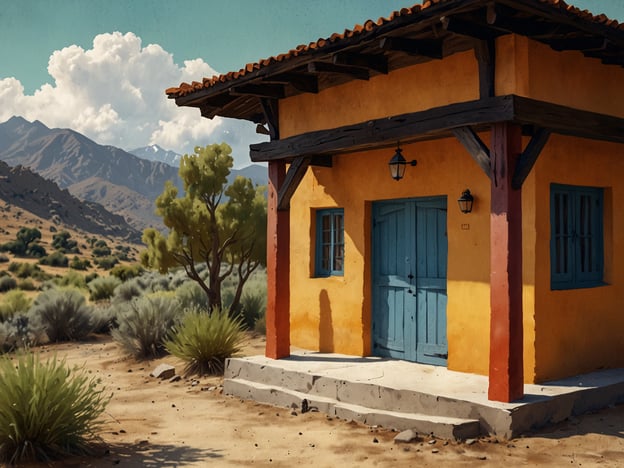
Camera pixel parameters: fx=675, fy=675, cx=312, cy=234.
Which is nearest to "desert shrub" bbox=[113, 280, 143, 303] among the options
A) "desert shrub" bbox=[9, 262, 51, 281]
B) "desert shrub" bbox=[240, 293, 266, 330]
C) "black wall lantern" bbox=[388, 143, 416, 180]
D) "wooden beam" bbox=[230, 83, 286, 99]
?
"desert shrub" bbox=[240, 293, 266, 330]

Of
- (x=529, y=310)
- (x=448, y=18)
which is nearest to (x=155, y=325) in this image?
(x=529, y=310)

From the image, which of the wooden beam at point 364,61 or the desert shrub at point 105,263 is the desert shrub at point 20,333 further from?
the desert shrub at point 105,263

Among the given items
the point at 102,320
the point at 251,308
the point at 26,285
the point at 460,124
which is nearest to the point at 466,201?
the point at 460,124

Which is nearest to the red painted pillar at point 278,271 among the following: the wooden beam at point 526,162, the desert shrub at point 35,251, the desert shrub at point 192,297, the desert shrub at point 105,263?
the wooden beam at point 526,162

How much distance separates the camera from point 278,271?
998cm

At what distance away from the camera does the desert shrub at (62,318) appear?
15.3m

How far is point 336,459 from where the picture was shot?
6359 mm

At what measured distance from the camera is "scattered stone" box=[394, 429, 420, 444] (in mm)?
6773

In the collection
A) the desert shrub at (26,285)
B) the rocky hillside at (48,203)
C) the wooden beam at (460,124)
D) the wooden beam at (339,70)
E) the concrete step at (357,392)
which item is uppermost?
the rocky hillside at (48,203)

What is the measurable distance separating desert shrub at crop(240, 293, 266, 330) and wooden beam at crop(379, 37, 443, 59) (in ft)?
28.8

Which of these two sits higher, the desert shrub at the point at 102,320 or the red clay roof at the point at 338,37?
the red clay roof at the point at 338,37

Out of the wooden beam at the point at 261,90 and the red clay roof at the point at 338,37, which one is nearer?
the red clay roof at the point at 338,37

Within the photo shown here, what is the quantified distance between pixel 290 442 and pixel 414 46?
453cm

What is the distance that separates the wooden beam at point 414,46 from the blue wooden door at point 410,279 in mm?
2014
